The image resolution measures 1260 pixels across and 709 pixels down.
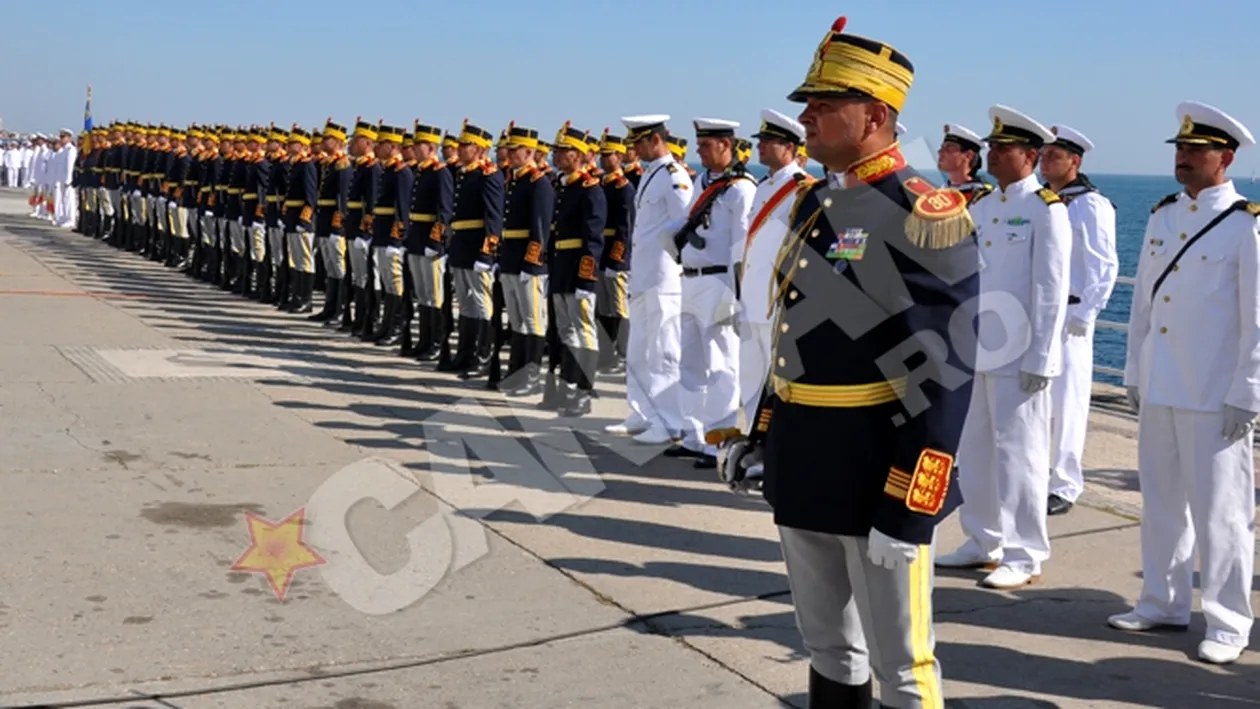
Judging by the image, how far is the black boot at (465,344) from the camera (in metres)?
12.2

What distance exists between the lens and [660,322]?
31.3 feet

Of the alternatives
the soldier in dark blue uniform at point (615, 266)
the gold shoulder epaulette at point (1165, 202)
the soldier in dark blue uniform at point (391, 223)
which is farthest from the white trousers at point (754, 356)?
the soldier in dark blue uniform at point (391, 223)

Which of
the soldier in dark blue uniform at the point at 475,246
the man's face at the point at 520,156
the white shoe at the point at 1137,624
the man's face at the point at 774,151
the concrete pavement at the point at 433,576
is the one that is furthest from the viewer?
the soldier in dark blue uniform at the point at 475,246

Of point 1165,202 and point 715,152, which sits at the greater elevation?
point 715,152

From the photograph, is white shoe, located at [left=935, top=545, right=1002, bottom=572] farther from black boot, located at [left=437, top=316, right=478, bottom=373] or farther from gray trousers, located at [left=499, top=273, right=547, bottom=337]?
black boot, located at [left=437, top=316, right=478, bottom=373]

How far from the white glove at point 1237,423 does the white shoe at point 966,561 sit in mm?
1360

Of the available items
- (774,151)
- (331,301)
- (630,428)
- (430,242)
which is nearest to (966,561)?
(774,151)

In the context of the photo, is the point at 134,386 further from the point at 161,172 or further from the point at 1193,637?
the point at 161,172

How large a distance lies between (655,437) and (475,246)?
347cm

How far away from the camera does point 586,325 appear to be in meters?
10.9

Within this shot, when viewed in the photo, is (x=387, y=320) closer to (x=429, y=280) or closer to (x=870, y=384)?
(x=429, y=280)

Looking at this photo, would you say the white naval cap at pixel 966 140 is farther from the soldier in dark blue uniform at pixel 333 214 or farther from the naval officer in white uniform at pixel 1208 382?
the soldier in dark blue uniform at pixel 333 214

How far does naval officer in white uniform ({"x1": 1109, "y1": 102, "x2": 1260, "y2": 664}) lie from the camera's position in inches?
209

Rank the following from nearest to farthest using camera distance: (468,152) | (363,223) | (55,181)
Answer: (468,152) < (363,223) < (55,181)
